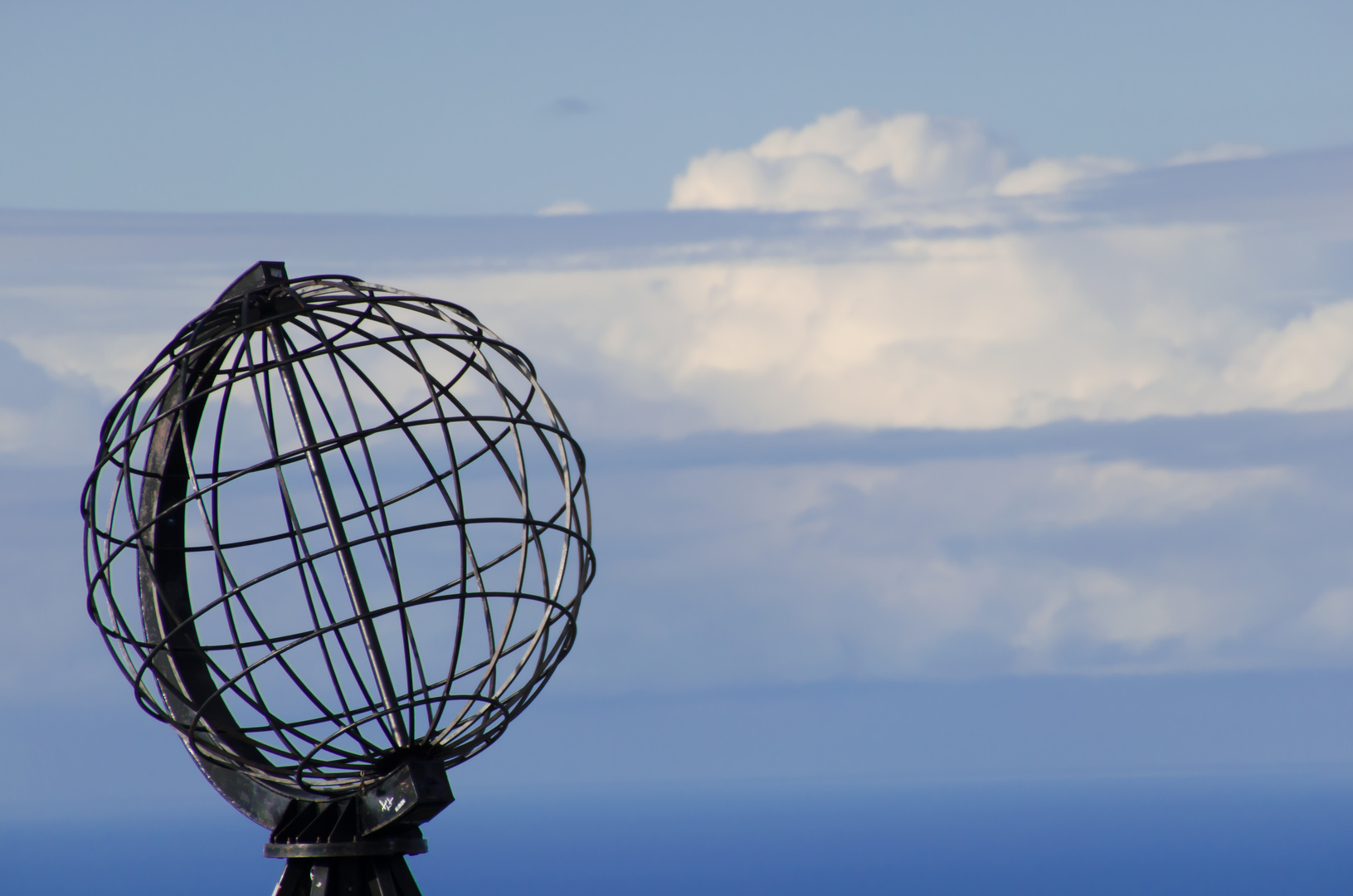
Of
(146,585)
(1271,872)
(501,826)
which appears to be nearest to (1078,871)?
(1271,872)

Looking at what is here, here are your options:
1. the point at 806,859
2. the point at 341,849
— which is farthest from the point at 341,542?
the point at 806,859

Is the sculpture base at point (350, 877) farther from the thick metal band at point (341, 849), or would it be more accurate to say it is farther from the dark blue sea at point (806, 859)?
the dark blue sea at point (806, 859)

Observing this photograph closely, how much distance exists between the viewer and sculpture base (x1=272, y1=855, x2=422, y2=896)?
5.89 meters

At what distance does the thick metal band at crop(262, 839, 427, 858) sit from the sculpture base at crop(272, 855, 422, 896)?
0.05 metres

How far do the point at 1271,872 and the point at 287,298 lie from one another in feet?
431

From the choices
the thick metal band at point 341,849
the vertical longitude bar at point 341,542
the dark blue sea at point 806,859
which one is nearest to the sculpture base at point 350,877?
the thick metal band at point 341,849

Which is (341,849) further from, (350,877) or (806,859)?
(806,859)

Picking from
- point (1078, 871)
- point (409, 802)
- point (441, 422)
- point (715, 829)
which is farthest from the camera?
point (715, 829)

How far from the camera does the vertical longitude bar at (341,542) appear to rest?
5715 millimetres

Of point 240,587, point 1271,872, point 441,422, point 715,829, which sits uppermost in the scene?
point 715,829

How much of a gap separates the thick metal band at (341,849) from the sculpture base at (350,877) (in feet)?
0.16

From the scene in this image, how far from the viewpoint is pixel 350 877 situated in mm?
5895

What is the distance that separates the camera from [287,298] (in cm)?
612

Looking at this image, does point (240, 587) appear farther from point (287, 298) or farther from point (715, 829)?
point (715, 829)
